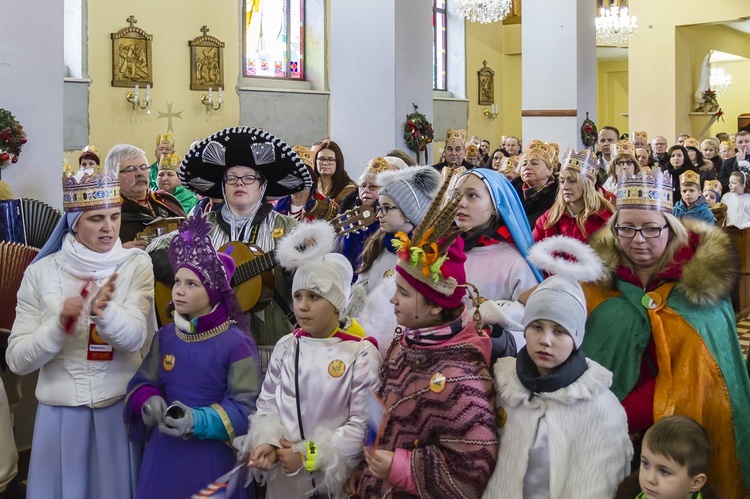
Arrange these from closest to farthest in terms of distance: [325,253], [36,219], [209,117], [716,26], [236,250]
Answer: [325,253] → [236,250] → [36,219] → [209,117] → [716,26]

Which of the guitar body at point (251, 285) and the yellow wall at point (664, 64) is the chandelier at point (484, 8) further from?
the guitar body at point (251, 285)

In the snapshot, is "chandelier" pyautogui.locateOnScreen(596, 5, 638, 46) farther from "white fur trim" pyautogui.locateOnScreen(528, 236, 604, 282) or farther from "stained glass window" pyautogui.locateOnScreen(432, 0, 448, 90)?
"white fur trim" pyautogui.locateOnScreen(528, 236, 604, 282)

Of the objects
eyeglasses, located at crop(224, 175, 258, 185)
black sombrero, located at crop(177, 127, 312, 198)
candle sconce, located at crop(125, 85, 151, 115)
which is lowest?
eyeglasses, located at crop(224, 175, 258, 185)

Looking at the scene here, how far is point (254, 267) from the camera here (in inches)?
159

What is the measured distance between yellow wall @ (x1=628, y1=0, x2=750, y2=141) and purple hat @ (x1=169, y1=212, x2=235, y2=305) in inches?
705

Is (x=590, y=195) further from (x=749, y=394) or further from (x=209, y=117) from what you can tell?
(x=209, y=117)

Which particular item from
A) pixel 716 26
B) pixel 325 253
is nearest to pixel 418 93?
pixel 325 253

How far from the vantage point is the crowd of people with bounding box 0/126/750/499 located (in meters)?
2.72

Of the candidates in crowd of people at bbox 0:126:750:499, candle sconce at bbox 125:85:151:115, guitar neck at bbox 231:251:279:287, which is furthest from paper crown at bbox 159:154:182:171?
candle sconce at bbox 125:85:151:115

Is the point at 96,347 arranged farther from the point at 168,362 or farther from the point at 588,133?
the point at 588,133

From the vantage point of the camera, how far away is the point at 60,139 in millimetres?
5684

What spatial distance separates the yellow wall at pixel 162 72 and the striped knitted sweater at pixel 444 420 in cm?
1139

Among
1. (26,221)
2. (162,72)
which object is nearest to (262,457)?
(26,221)

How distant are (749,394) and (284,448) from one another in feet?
5.55
